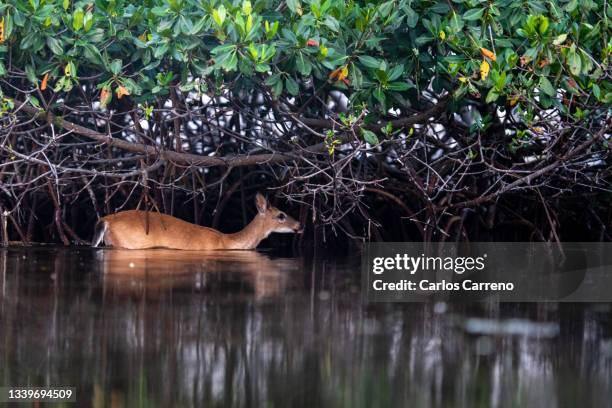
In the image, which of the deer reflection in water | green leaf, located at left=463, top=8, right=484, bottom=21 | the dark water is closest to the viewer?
the dark water

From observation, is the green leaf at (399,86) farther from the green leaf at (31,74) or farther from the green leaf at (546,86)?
the green leaf at (31,74)

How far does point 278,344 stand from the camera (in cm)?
412

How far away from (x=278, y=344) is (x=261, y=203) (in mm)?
4066

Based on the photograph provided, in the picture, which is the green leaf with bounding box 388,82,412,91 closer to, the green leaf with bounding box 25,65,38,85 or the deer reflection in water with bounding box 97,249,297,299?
the deer reflection in water with bounding box 97,249,297,299

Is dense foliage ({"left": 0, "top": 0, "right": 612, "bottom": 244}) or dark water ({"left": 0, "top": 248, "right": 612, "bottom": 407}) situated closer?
dark water ({"left": 0, "top": 248, "right": 612, "bottom": 407})

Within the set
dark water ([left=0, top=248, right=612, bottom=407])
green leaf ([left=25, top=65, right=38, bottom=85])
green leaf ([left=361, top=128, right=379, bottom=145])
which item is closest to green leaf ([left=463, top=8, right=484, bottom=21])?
green leaf ([left=361, top=128, right=379, bottom=145])

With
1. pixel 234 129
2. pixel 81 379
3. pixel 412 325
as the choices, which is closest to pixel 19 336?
pixel 81 379

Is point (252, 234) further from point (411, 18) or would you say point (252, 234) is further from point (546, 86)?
point (546, 86)

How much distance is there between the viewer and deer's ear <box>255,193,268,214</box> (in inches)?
320

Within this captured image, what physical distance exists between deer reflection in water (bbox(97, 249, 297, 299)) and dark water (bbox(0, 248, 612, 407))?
0.07 feet

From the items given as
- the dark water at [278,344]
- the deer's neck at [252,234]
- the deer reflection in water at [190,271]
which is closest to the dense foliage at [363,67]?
the deer reflection in water at [190,271]

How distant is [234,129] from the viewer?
327 inches

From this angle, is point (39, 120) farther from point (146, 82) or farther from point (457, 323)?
point (457, 323)

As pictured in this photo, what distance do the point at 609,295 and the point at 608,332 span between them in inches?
53.1
